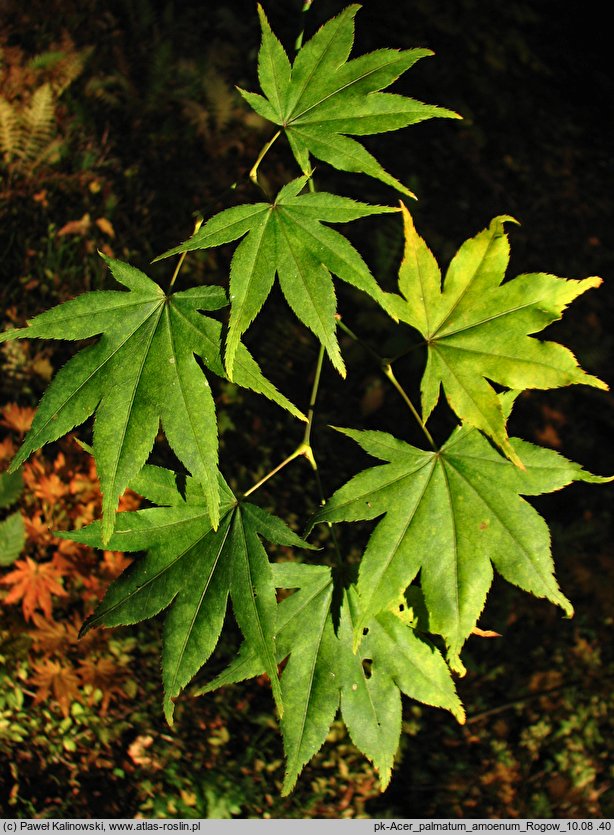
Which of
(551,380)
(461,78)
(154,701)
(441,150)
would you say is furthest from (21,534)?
(461,78)

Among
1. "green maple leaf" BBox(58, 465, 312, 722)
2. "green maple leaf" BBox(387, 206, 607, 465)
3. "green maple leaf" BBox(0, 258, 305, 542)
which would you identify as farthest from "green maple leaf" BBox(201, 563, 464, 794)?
"green maple leaf" BBox(387, 206, 607, 465)

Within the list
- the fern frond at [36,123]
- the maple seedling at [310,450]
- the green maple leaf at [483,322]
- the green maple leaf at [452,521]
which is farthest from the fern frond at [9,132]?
the green maple leaf at [452,521]

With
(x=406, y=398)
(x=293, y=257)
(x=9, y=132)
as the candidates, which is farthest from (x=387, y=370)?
(x=9, y=132)

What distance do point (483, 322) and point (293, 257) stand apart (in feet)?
1.62

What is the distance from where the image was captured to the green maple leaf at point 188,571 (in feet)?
4.85

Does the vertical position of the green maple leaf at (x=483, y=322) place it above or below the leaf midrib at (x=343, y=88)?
below

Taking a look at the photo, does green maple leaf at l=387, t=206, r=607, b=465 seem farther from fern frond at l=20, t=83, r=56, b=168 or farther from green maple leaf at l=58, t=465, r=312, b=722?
fern frond at l=20, t=83, r=56, b=168

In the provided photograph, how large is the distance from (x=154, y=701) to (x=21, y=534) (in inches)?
42.1

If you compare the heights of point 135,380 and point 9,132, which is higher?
point 9,132

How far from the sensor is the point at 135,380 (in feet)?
4.71

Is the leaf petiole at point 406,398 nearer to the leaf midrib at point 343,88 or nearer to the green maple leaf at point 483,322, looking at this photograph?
the green maple leaf at point 483,322

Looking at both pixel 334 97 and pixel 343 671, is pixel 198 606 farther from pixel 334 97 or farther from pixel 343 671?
pixel 334 97

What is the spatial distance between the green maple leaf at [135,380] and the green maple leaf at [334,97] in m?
0.42
